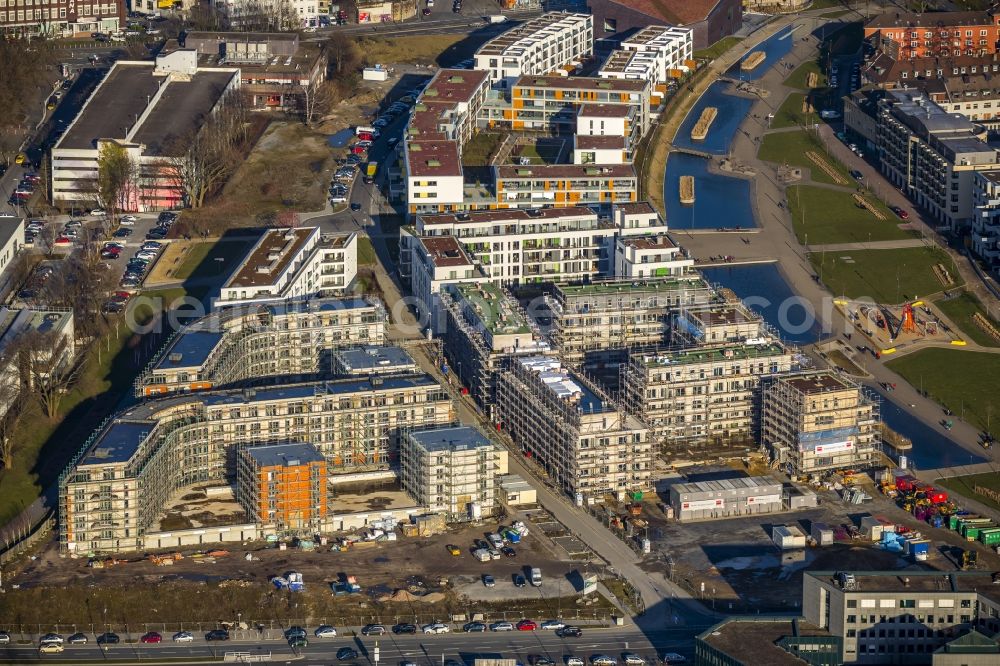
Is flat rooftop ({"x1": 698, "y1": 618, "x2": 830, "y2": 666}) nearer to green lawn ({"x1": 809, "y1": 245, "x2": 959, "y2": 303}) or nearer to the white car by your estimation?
the white car

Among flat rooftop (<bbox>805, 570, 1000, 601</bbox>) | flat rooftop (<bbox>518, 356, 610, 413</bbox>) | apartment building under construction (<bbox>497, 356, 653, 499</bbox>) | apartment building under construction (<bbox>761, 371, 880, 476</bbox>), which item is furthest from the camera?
apartment building under construction (<bbox>761, 371, 880, 476</bbox>)

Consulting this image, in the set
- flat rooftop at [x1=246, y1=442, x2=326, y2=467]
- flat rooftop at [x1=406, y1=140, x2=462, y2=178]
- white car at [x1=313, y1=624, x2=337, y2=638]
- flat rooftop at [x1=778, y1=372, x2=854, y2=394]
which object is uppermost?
flat rooftop at [x1=406, y1=140, x2=462, y2=178]

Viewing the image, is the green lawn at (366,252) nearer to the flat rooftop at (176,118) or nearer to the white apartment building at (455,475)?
the flat rooftop at (176,118)

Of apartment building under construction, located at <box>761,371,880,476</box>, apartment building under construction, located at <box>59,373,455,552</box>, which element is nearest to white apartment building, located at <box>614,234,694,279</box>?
apartment building under construction, located at <box>761,371,880,476</box>

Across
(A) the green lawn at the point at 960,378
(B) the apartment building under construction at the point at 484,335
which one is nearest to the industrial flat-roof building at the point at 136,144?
(B) the apartment building under construction at the point at 484,335

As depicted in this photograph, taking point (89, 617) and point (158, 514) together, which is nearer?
point (89, 617)

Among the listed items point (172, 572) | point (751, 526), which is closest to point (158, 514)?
point (172, 572)

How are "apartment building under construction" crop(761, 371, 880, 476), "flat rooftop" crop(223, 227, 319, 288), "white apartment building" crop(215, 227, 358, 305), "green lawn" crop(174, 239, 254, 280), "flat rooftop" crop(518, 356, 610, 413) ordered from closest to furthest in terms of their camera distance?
"flat rooftop" crop(518, 356, 610, 413) → "apartment building under construction" crop(761, 371, 880, 476) → "white apartment building" crop(215, 227, 358, 305) → "flat rooftop" crop(223, 227, 319, 288) → "green lawn" crop(174, 239, 254, 280)

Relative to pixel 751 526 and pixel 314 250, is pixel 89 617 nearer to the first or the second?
pixel 751 526
